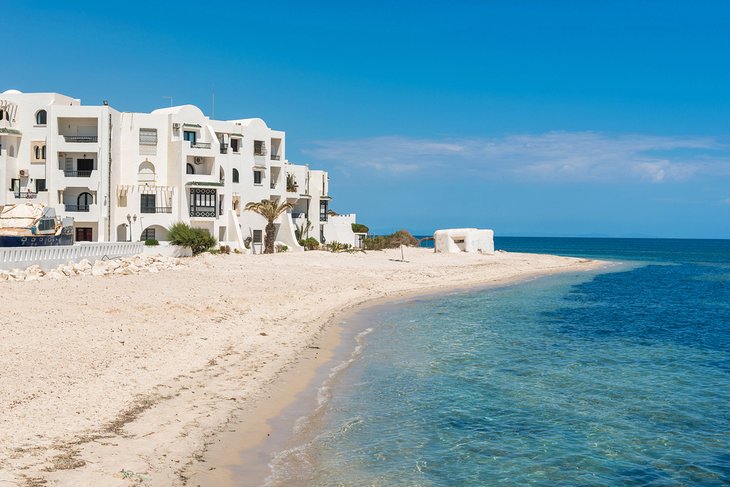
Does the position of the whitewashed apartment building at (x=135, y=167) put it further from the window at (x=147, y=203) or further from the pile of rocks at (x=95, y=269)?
the pile of rocks at (x=95, y=269)

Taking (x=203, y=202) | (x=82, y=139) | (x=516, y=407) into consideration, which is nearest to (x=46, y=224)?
(x=82, y=139)

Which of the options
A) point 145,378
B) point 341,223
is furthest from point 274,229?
point 145,378

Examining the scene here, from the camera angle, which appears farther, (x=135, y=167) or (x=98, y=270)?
(x=135, y=167)

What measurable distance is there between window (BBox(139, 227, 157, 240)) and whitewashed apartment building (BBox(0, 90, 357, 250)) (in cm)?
8

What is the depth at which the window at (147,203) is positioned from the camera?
5181cm

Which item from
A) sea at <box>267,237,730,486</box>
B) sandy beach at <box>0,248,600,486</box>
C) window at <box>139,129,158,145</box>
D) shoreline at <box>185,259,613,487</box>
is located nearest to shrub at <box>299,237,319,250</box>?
window at <box>139,129,158,145</box>

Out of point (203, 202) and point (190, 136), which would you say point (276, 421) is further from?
point (190, 136)

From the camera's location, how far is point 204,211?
53.3m

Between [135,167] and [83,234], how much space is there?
277 inches

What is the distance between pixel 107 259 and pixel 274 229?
66.5 ft

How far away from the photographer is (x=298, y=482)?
33.0 feet

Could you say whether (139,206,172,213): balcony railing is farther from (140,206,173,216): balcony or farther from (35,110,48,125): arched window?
(35,110,48,125): arched window

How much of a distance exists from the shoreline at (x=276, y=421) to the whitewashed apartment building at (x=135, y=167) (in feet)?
105

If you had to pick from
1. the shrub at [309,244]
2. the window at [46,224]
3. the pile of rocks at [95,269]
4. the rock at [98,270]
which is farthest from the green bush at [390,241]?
the rock at [98,270]
